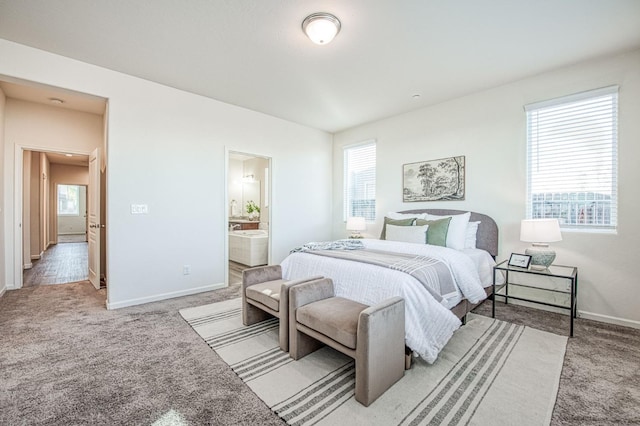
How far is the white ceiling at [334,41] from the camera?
2.28 metres

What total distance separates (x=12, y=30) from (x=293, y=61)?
8.39ft

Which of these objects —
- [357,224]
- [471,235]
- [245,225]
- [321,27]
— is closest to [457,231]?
[471,235]

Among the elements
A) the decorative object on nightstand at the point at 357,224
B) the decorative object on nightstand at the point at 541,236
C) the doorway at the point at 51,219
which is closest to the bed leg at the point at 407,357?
the decorative object on nightstand at the point at 541,236

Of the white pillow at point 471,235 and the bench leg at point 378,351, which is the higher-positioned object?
the white pillow at point 471,235

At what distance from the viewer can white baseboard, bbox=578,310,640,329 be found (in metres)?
2.82

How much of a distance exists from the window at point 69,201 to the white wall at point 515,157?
45.9ft

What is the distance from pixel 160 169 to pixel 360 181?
11.1 feet

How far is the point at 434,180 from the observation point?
4340 millimetres

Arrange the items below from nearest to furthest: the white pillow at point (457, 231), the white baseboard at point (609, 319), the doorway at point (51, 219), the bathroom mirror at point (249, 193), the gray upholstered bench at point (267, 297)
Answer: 1. the gray upholstered bench at point (267, 297)
2. the white baseboard at point (609, 319)
3. the white pillow at point (457, 231)
4. the doorway at point (51, 219)
5. the bathroom mirror at point (249, 193)

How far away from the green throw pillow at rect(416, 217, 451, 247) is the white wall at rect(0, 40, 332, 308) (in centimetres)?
257

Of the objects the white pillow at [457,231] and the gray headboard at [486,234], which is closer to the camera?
the white pillow at [457,231]

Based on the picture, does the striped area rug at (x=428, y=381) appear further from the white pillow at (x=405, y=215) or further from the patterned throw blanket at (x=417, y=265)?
the white pillow at (x=405, y=215)

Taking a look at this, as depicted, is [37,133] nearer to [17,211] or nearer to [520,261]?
[17,211]

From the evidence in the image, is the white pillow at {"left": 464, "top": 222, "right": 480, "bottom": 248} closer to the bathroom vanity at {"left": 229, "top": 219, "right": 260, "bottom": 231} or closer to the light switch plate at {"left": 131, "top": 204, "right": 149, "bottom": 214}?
the light switch plate at {"left": 131, "top": 204, "right": 149, "bottom": 214}
